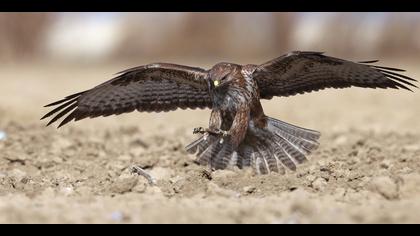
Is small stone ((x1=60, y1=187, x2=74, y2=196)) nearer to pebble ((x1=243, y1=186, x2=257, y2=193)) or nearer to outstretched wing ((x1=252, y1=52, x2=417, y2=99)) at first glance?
pebble ((x1=243, y1=186, x2=257, y2=193))

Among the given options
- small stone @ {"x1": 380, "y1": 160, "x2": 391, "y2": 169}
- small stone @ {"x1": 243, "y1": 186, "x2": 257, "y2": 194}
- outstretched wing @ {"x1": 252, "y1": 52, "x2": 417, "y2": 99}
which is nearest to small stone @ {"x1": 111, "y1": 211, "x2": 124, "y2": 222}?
small stone @ {"x1": 243, "y1": 186, "x2": 257, "y2": 194}

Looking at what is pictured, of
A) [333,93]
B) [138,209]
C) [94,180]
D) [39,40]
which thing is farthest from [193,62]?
[138,209]

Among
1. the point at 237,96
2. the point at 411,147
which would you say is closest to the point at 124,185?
the point at 237,96

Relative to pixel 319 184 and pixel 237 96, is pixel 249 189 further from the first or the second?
pixel 237 96

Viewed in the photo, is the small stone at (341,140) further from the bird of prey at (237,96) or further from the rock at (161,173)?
the rock at (161,173)

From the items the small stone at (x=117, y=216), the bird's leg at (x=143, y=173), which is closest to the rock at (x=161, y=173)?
the bird's leg at (x=143, y=173)

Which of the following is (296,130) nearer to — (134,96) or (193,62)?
(134,96)
